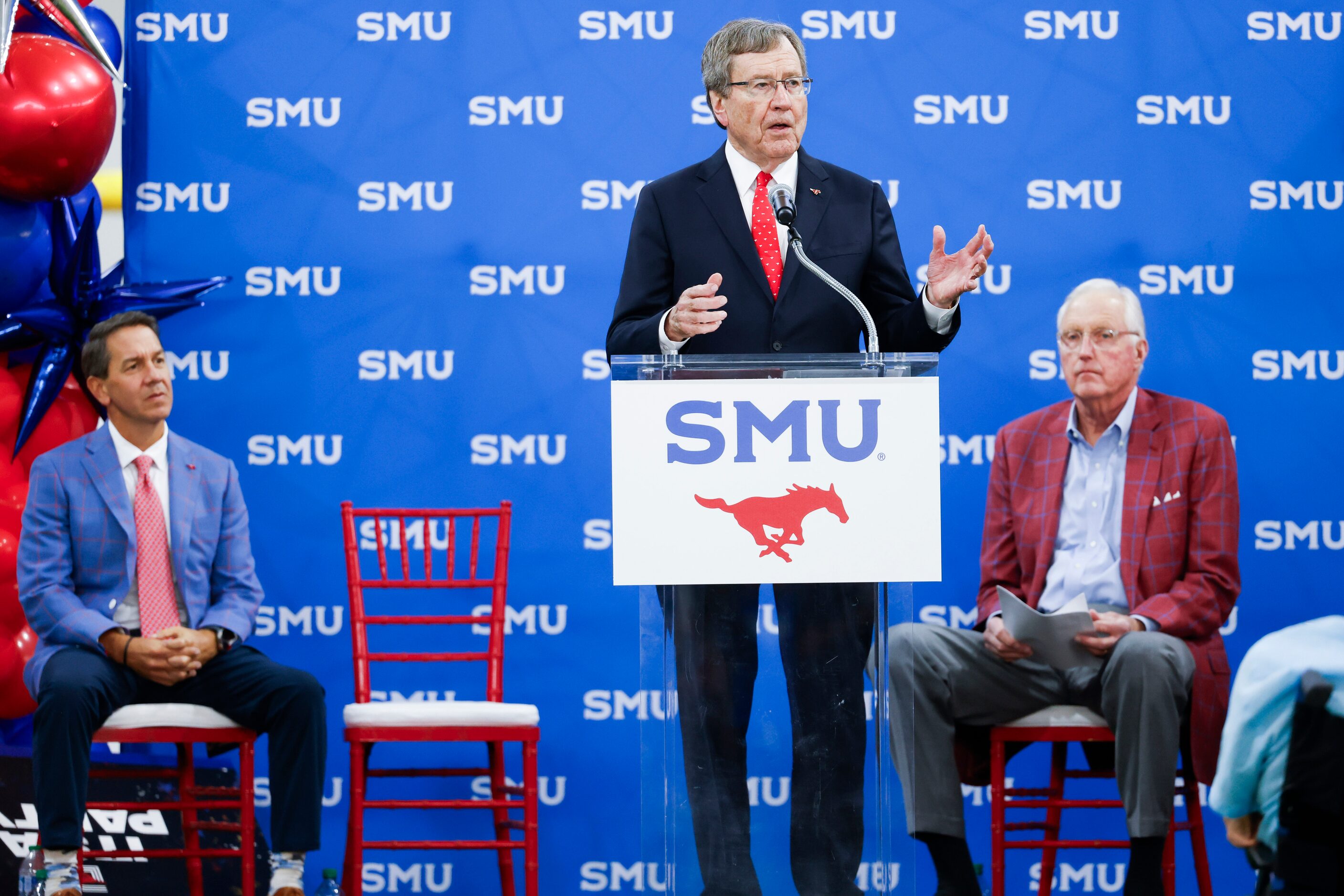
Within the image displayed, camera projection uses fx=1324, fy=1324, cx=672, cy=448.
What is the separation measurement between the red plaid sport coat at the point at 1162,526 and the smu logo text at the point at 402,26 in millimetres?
1983

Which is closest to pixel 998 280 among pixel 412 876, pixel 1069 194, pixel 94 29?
pixel 1069 194

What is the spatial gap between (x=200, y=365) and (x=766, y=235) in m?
1.98

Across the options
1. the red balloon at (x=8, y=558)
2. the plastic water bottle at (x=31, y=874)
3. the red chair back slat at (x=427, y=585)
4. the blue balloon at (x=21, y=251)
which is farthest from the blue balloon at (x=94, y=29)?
the plastic water bottle at (x=31, y=874)

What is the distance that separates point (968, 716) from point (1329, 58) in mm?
2271

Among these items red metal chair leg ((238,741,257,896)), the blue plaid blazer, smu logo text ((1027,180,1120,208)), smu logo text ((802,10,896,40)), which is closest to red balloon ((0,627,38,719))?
the blue plaid blazer

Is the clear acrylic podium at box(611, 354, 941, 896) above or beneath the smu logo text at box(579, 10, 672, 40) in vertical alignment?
beneath

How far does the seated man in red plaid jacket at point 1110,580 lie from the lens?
2738 millimetres

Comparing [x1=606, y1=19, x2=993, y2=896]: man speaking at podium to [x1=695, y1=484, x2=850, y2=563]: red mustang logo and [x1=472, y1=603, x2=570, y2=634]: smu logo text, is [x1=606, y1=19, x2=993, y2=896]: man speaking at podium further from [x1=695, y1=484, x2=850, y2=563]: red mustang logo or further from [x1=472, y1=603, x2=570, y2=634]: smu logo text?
[x1=472, y1=603, x2=570, y2=634]: smu logo text

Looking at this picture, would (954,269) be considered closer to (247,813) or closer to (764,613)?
(764,613)

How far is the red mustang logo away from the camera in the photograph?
6.32 ft

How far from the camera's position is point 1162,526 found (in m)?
3.04

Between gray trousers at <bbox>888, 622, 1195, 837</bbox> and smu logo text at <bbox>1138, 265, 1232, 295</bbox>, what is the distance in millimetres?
1263

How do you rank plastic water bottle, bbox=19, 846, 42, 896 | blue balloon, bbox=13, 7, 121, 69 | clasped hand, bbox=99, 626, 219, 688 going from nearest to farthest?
1. plastic water bottle, bbox=19, 846, 42, 896
2. clasped hand, bbox=99, 626, 219, 688
3. blue balloon, bbox=13, 7, 121, 69

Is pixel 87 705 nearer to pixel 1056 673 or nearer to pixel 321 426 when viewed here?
pixel 321 426
